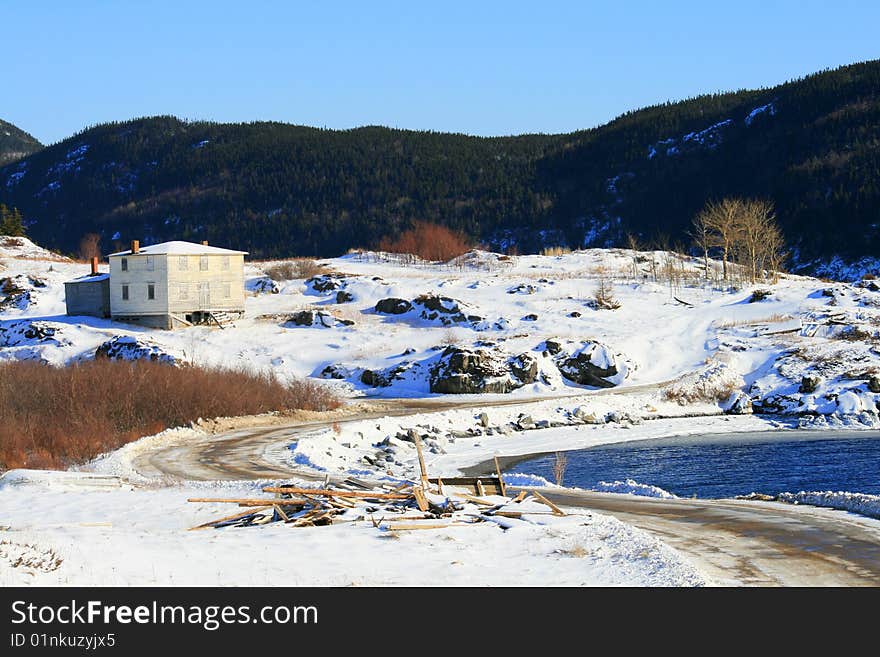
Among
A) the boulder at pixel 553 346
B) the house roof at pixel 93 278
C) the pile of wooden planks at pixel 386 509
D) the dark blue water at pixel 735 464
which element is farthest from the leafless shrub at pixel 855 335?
the house roof at pixel 93 278

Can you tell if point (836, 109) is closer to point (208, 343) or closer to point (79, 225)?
point (208, 343)

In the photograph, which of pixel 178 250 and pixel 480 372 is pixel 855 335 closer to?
pixel 480 372

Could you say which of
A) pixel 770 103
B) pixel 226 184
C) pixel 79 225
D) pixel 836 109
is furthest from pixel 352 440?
pixel 79 225

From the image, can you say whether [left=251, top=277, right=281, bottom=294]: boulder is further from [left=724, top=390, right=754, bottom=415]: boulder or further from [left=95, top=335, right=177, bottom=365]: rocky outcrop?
[left=724, top=390, right=754, bottom=415]: boulder

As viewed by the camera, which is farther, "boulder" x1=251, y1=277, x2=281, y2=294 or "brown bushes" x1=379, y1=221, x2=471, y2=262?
"brown bushes" x1=379, y1=221, x2=471, y2=262

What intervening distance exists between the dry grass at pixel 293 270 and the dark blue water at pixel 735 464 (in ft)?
143

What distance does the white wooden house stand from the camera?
61.1 metres

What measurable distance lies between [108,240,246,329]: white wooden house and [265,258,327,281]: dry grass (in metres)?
14.1

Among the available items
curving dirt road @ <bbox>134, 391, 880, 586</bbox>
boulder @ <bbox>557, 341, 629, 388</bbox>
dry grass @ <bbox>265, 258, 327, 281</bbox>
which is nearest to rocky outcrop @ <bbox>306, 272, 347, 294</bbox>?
dry grass @ <bbox>265, 258, 327, 281</bbox>

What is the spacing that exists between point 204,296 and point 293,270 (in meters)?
17.1

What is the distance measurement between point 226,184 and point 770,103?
289 feet

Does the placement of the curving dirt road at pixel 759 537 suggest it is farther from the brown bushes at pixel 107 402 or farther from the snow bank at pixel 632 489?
the brown bushes at pixel 107 402

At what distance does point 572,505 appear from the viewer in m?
21.3
